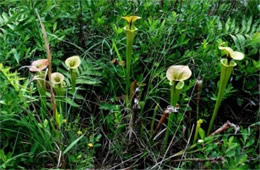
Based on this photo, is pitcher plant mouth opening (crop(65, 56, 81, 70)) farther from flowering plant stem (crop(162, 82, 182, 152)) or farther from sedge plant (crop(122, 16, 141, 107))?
flowering plant stem (crop(162, 82, 182, 152))

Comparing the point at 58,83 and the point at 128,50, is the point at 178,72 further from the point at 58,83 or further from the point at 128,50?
the point at 58,83

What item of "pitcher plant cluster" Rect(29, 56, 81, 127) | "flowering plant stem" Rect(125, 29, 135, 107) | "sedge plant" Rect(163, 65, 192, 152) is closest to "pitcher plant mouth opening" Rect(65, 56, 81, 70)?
"pitcher plant cluster" Rect(29, 56, 81, 127)

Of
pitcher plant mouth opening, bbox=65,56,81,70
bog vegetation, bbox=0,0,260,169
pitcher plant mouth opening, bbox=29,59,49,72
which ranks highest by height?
pitcher plant mouth opening, bbox=29,59,49,72

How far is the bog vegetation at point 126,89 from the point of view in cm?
103

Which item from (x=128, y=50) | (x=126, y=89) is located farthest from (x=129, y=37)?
(x=126, y=89)

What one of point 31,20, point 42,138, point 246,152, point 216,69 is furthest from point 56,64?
point 246,152

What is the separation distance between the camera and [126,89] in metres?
1.19

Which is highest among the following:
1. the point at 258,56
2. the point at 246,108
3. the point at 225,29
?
the point at 225,29

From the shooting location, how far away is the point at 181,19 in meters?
1.35

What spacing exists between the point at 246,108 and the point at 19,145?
32.1 inches

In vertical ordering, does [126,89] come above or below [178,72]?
below

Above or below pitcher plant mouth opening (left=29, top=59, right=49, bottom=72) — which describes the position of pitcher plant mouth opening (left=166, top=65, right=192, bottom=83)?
below

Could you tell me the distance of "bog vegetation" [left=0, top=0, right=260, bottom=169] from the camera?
3.37 ft

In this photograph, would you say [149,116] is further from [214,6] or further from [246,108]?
[214,6]
